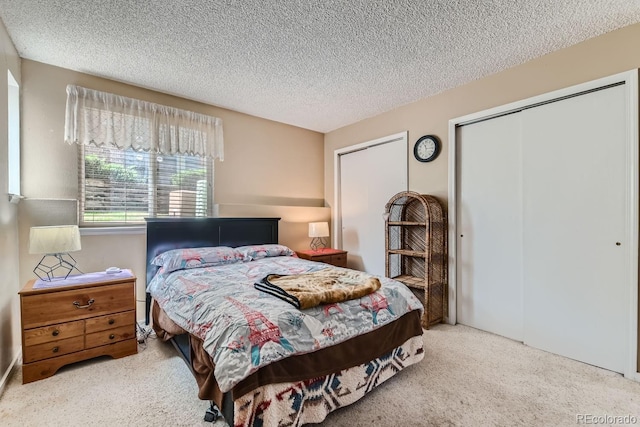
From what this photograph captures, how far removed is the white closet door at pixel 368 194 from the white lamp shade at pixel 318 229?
0.37 metres

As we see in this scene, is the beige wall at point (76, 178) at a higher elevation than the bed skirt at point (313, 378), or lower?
higher

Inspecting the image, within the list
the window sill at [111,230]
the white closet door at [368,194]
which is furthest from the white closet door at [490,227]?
the window sill at [111,230]

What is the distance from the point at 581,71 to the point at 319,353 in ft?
9.54

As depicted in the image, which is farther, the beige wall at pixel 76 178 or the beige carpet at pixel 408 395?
the beige wall at pixel 76 178

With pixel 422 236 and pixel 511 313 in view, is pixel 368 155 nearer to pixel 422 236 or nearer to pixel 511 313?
pixel 422 236

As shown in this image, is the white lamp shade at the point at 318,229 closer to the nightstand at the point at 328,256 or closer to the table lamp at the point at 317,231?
the table lamp at the point at 317,231

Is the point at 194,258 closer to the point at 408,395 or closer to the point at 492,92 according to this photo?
the point at 408,395

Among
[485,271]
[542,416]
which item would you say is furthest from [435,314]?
[542,416]

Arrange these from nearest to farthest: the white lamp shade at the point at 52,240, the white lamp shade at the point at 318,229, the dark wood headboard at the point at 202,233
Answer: the white lamp shade at the point at 52,240 → the dark wood headboard at the point at 202,233 → the white lamp shade at the point at 318,229

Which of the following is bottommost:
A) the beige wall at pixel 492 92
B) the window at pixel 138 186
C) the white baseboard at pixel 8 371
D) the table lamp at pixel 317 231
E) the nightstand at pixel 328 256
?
the white baseboard at pixel 8 371

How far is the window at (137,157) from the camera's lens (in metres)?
2.81

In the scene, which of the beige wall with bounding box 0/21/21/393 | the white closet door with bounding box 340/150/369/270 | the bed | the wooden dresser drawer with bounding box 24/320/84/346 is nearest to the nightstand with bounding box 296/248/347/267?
the white closet door with bounding box 340/150/369/270

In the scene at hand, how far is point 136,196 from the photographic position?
10.1 feet

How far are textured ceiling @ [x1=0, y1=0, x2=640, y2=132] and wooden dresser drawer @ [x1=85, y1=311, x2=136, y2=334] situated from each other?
7.09 ft
